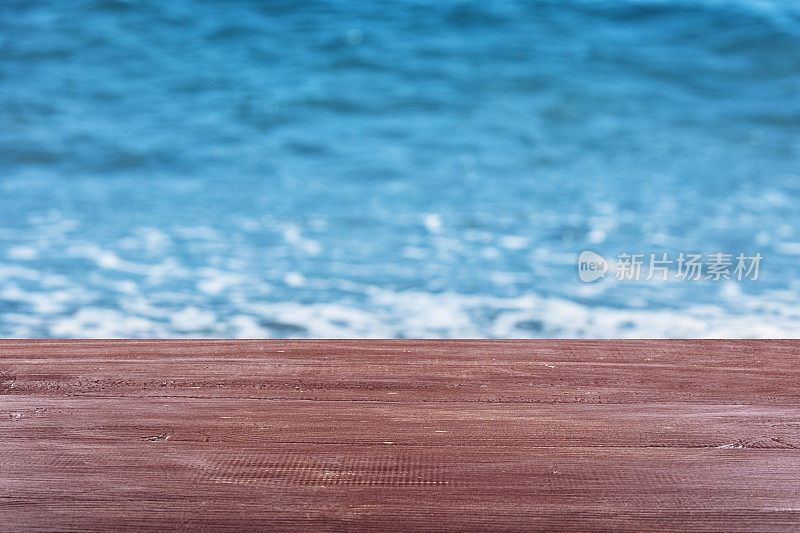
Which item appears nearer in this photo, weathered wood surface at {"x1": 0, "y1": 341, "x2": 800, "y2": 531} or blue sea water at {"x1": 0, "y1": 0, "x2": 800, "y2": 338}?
weathered wood surface at {"x1": 0, "y1": 341, "x2": 800, "y2": 531}

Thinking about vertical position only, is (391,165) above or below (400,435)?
below

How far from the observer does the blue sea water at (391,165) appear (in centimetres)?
233

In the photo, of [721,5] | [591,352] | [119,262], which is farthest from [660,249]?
[119,262]

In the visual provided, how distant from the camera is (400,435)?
65 cm

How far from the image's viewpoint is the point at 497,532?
490mm

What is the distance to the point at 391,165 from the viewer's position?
2801 millimetres

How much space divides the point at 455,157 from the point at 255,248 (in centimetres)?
89

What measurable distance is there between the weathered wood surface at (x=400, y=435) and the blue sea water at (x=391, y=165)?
1.25m

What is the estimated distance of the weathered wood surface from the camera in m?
0.52

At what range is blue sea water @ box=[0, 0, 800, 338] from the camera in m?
2.33

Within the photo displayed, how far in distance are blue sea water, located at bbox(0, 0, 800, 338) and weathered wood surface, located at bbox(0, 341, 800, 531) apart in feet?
4.09

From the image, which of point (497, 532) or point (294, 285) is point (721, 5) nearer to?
point (294, 285)

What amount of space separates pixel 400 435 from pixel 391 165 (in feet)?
7.30

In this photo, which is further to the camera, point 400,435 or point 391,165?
point 391,165
